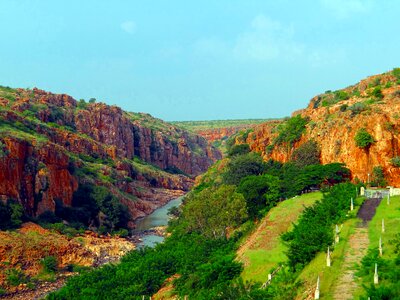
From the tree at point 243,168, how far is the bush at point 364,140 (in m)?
16.4

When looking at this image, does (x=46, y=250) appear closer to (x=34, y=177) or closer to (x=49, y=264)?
(x=49, y=264)

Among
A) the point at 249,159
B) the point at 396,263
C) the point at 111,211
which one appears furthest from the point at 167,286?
the point at 111,211

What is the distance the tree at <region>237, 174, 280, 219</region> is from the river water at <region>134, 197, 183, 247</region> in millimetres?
21012

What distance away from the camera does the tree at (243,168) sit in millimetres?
62844

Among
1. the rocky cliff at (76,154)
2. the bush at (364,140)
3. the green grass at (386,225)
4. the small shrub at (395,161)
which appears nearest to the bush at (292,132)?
the bush at (364,140)

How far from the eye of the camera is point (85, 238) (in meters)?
66.1

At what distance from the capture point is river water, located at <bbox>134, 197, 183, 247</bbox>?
2728 inches


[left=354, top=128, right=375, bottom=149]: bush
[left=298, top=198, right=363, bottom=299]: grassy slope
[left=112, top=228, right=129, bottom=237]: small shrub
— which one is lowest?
[left=112, top=228, right=129, bottom=237]: small shrub

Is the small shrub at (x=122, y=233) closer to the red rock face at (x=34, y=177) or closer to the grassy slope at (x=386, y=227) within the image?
the red rock face at (x=34, y=177)

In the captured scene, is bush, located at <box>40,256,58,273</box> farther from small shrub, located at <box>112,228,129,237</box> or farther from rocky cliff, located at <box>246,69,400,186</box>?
rocky cliff, located at <box>246,69,400,186</box>

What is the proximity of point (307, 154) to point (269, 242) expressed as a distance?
24223 millimetres

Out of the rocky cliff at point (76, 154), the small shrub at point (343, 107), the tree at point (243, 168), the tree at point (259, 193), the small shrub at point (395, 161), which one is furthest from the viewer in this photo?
the rocky cliff at point (76, 154)

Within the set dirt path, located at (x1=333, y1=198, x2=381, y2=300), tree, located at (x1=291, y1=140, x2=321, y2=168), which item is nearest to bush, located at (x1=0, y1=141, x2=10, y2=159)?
tree, located at (x1=291, y1=140, x2=321, y2=168)

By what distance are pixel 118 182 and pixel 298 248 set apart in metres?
77.7
